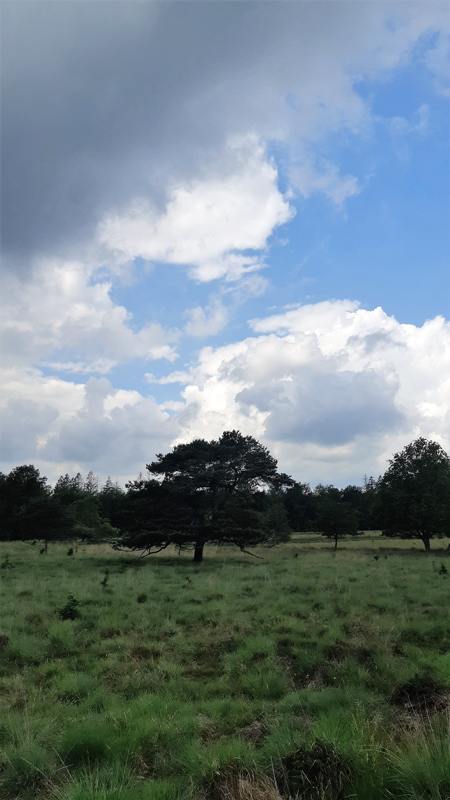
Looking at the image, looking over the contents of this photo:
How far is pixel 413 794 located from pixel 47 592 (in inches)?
664

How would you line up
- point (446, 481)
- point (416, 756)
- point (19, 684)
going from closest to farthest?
point (416, 756), point (19, 684), point (446, 481)

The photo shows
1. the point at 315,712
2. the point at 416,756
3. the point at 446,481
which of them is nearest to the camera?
the point at 416,756

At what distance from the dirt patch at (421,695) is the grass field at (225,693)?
1.2 inches

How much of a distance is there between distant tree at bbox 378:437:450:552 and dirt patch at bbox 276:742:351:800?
49.2 metres

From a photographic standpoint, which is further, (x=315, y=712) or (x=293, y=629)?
(x=293, y=629)

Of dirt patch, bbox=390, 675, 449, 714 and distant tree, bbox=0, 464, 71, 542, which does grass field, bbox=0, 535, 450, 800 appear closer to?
dirt patch, bbox=390, 675, 449, 714

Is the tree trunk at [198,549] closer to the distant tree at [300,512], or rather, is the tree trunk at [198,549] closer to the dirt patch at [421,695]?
the dirt patch at [421,695]

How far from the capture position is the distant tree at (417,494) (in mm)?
51344

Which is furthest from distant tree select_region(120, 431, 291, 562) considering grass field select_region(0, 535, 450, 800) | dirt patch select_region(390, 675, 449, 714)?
dirt patch select_region(390, 675, 449, 714)

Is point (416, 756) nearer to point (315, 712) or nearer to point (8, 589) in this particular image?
point (315, 712)

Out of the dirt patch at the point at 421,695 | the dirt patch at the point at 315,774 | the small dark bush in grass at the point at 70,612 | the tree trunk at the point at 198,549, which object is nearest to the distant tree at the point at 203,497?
the tree trunk at the point at 198,549

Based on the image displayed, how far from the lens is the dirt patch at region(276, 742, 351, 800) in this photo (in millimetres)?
4715

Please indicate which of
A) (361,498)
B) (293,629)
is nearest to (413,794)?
(293,629)

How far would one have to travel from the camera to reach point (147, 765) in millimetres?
6508
